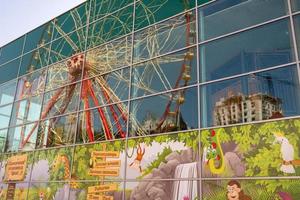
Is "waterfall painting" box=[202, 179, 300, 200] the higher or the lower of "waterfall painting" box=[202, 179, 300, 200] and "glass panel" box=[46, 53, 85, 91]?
the lower

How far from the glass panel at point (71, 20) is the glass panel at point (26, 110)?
12.1 ft

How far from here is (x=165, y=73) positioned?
38.3ft

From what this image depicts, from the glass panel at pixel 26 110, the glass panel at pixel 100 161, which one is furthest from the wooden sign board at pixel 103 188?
the glass panel at pixel 26 110

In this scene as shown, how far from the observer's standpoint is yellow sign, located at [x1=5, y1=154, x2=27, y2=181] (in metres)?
15.5

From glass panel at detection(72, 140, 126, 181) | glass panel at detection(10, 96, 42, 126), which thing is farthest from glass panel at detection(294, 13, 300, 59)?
glass panel at detection(10, 96, 42, 126)

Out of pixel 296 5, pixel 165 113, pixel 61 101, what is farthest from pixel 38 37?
pixel 296 5

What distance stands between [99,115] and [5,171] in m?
7.08

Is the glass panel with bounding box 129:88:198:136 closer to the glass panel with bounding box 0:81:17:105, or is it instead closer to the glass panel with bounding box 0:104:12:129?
the glass panel with bounding box 0:104:12:129

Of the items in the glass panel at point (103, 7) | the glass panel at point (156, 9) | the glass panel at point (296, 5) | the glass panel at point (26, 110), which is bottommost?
the glass panel at point (26, 110)

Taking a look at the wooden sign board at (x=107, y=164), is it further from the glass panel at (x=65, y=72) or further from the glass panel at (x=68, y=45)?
the glass panel at (x=68, y=45)

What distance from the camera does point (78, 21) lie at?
16.5 m

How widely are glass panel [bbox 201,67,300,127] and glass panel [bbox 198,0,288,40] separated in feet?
6.12

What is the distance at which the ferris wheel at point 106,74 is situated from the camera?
457 inches

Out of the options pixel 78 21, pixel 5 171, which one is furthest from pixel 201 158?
pixel 5 171
